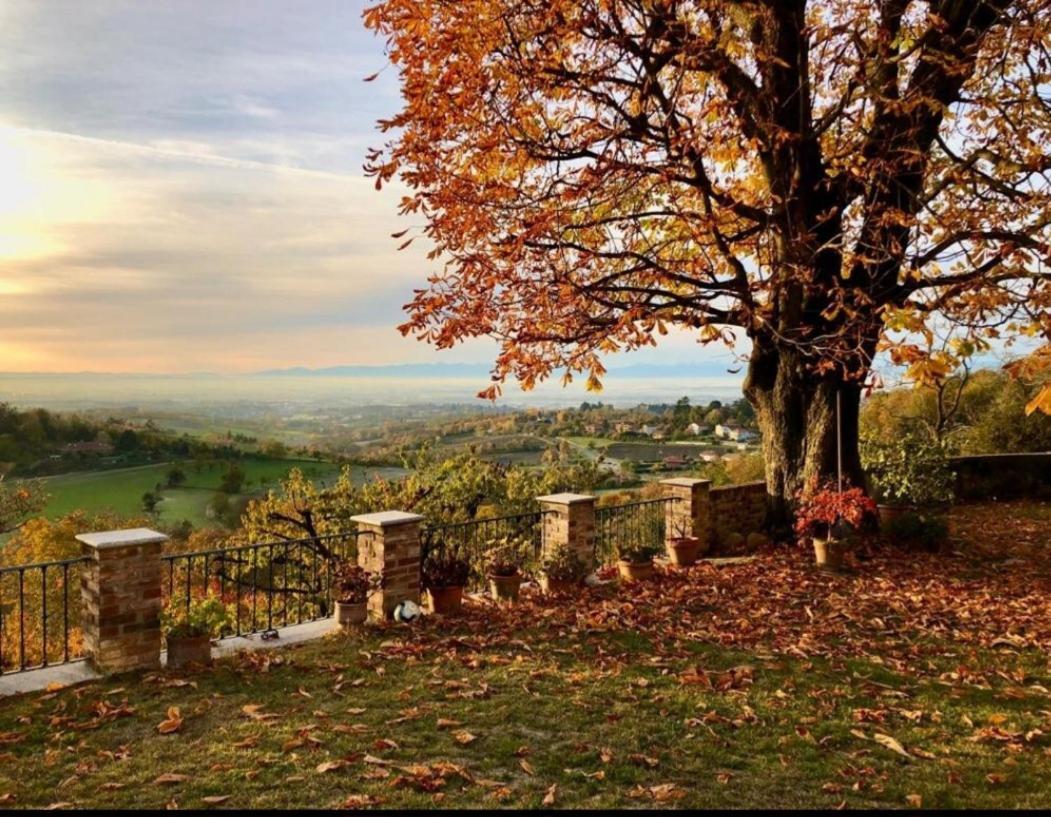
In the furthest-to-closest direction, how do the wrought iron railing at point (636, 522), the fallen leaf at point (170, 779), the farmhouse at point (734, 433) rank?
1. the farmhouse at point (734, 433)
2. the wrought iron railing at point (636, 522)
3. the fallen leaf at point (170, 779)

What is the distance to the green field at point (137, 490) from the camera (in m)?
31.2

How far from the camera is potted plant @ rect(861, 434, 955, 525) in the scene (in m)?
13.9

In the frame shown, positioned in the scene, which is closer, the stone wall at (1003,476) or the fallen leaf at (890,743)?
the fallen leaf at (890,743)

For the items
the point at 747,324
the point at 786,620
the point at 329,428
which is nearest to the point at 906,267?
the point at 747,324

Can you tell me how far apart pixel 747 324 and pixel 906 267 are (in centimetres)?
221

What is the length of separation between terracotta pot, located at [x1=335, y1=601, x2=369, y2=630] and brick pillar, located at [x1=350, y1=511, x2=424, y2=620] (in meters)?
0.29

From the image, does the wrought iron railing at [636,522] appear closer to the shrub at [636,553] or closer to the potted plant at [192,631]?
the shrub at [636,553]

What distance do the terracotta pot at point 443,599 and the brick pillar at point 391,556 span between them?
0.19m

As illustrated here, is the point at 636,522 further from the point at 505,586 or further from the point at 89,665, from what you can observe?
the point at 89,665

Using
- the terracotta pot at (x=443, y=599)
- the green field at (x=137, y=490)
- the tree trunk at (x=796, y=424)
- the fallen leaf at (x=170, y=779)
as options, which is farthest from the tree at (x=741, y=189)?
the green field at (x=137, y=490)

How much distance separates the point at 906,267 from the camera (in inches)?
395

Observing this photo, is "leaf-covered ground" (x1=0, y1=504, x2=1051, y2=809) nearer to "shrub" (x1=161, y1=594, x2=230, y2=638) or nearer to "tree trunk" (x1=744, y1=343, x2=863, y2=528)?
"shrub" (x1=161, y1=594, x2=230, y2=638)

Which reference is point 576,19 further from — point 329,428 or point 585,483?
point 329,428

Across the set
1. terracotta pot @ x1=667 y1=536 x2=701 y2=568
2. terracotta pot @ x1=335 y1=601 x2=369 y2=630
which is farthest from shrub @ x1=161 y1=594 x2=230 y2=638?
terracotta pot @ x1=667 y1=536 x2=701 y2=568
